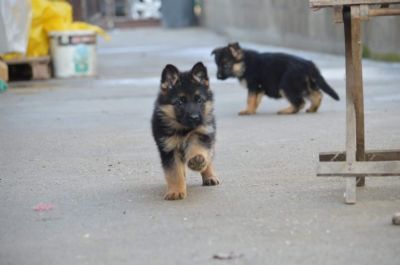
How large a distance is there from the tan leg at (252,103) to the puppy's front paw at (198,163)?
509cm

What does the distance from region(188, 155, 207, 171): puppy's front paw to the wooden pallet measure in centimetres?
983

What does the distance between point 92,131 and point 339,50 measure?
31.3 feet

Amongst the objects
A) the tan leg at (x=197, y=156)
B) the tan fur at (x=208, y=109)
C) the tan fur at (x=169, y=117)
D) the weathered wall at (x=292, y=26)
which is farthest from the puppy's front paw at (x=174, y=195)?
the weathered wall at (x=292, y=26)

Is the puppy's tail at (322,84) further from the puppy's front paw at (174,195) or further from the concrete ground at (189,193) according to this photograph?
the puppy's front paw at (174,195)

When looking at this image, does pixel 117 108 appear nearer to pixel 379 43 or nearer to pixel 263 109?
pixel 263 109

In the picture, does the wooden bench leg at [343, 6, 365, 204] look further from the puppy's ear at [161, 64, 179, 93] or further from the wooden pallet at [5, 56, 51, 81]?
the wooden pallet at [5, 56, 51, 81]

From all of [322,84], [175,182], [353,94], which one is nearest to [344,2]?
[353,94]

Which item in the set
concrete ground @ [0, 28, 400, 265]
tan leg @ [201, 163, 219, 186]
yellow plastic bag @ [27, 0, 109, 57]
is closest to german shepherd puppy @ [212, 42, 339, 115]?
concrete ground @ [0, 28, 400, 265]

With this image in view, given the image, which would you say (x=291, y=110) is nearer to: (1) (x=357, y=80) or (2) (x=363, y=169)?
(1) (x=357, y=80)

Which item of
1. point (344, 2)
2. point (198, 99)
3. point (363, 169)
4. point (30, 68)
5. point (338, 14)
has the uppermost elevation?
point (344, 2)

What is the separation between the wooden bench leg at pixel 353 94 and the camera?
6.14 metres

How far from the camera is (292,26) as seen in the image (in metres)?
22.1

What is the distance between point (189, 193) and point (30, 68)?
1021 cm

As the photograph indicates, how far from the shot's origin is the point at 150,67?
60.1 ft
